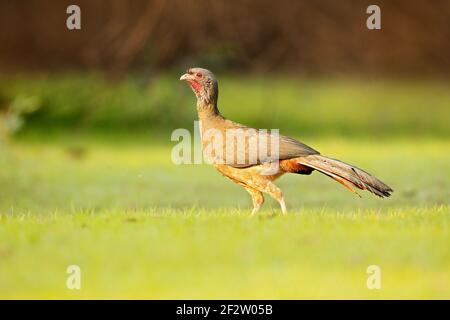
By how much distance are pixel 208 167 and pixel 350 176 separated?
5637 mm

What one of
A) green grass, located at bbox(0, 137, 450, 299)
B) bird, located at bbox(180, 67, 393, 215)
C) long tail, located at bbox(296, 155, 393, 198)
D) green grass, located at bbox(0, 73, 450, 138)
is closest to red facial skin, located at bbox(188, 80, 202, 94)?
bird, located at bbox(180, 67, 393, 215)

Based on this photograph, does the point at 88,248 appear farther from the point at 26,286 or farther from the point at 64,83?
the point at 64,83

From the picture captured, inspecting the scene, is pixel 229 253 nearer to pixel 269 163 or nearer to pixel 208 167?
pixel 269 163

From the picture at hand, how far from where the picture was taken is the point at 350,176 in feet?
23.4

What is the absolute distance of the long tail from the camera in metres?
7.14

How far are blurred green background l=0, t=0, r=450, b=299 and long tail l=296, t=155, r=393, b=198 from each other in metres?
0.23

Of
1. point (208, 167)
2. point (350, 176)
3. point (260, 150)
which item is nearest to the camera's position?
point (350, 176)

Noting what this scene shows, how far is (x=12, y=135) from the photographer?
1436 cm

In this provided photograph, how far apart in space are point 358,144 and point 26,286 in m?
9.17

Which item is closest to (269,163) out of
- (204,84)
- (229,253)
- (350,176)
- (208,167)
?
(350,176)

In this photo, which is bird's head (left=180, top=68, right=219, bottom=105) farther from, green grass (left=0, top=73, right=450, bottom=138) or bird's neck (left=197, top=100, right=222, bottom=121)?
green grass (left=0, top=73, right=450, bottom=138)

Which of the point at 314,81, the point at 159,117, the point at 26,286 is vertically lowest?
the point at 26,286

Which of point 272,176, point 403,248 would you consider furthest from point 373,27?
point 403,248

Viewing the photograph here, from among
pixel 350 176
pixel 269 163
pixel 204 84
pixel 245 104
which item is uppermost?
pixel 245 104
